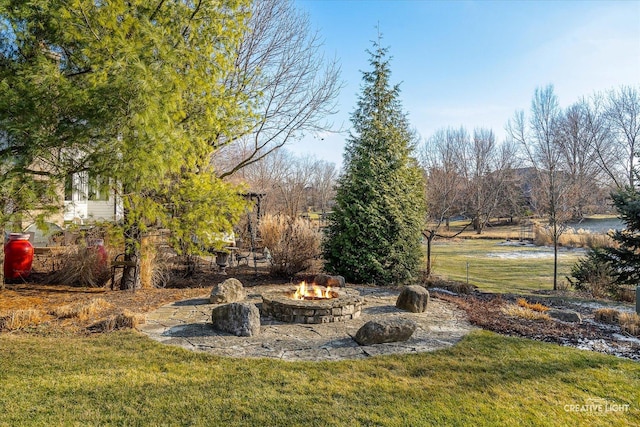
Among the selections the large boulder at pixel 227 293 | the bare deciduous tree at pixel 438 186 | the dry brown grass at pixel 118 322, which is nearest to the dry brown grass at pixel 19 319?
the dry brown grass at pixel 118 322

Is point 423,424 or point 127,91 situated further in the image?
point 127,91

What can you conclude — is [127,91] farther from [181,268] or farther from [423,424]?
[181,268]

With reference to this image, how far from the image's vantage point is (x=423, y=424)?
282 centimetres

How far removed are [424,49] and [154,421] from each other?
950 centimetres

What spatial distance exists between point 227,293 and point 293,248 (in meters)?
2.70

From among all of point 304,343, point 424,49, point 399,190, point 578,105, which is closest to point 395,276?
point 399,190

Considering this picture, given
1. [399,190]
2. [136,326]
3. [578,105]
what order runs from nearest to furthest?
1. [136,326]
2. [399,190]
3. [578,105]

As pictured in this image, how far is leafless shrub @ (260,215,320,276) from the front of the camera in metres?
9.00

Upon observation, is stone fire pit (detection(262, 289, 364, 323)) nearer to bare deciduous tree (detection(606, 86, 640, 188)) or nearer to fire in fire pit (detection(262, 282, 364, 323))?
fire in fire pit (detection(262, 282, 364, 323))

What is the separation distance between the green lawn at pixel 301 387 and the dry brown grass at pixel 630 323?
1.55 metres

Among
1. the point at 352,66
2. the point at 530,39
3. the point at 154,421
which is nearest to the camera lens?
the point at 154,421

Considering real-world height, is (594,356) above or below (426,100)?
below

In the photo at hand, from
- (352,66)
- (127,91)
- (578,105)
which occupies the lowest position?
(127,91)

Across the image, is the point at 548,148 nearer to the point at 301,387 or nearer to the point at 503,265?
the point at 503,265
